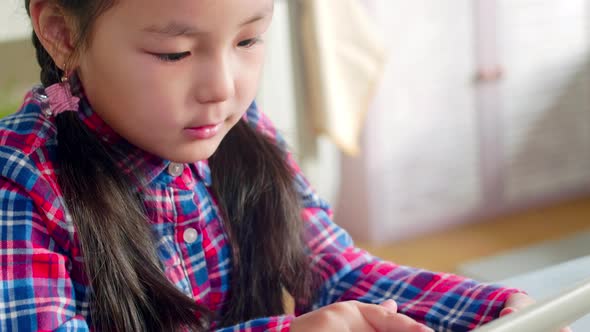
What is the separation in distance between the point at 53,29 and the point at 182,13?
0.15m

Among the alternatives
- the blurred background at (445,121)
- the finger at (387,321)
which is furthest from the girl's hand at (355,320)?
the blurred background at (445,121)

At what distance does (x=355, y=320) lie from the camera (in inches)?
24.1

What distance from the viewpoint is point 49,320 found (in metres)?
0.64

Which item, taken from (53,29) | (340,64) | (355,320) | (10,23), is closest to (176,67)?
(53,29)

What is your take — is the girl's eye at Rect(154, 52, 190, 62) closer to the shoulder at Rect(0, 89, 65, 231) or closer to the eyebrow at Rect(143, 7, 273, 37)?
the eyebrow at Rect(143, 7, 273, 37)

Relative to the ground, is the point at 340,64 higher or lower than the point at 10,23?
lower

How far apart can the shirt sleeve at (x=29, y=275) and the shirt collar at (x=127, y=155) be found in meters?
0.10

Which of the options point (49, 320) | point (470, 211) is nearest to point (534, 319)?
point (49, 320)

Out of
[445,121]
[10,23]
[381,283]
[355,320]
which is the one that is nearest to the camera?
[355,320]

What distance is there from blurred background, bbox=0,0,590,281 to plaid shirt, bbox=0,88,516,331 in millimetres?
1299

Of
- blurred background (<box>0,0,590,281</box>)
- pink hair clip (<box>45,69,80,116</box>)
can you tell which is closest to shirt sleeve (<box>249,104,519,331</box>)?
pink hair clip (<box>45,69,80,116</box>)

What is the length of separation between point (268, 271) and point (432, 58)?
1643mm

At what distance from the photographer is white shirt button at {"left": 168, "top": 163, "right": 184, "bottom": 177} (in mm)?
793

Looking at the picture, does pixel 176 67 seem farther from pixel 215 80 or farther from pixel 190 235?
pixel 190 235
